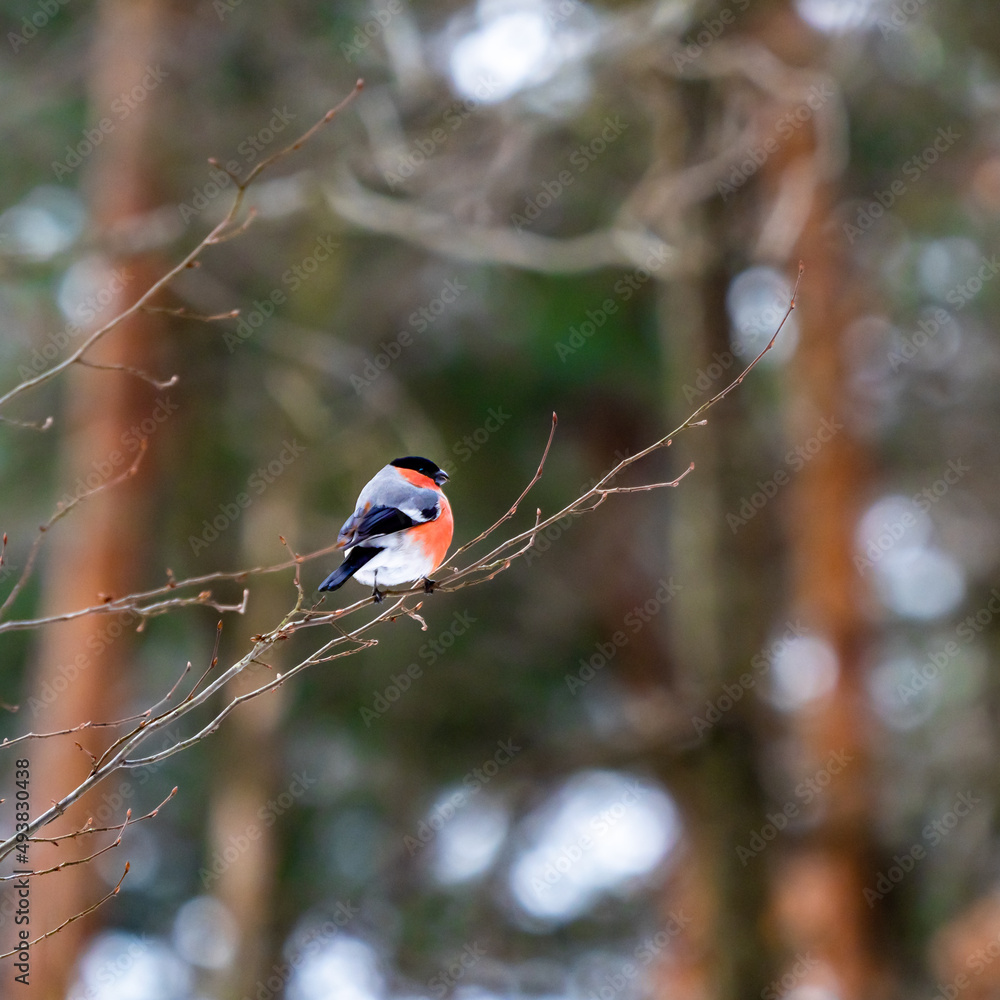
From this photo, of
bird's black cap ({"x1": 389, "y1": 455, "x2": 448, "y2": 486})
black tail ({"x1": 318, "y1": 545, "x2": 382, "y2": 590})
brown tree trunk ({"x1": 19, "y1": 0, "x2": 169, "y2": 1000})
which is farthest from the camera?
brown tree trunk ({"x1": 19, "y1": 0, "x2": 169, "y2": 1000})

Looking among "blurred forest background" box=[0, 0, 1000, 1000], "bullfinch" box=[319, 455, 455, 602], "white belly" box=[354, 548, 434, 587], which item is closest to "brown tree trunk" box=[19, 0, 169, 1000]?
"blurred forest background" box=[0, 0, 1000, 1000]

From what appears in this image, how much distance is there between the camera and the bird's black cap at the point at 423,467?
3014 millimetres

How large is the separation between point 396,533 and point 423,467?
0.37 meters

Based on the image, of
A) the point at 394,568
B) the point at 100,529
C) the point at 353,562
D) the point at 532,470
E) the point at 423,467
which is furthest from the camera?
the point at 532,470

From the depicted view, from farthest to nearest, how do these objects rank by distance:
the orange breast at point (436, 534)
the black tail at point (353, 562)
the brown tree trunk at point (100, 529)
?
the brown tree trunk at point (100, 529)
the orange breast at point (436, 534)
the black tail at point (353, 562)

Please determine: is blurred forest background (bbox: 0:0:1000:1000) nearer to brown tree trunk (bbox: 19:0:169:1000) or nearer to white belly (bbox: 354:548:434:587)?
brown tree trunk (bbox: 19:0:169:1000)

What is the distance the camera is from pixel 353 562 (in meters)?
2.69

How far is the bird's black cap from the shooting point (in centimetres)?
301

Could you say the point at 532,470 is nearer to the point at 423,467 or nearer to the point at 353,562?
the point at 423,467

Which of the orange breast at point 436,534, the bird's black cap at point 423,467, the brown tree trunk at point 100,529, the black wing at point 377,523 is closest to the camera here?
the black wing at point 377,523

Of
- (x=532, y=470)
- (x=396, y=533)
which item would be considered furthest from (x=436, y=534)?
(x=532, y=470)

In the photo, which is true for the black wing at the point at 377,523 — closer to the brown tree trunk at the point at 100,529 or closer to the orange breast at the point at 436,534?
the orange breast at the point at 436,534

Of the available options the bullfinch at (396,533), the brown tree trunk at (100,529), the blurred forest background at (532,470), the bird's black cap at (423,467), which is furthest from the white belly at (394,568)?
the brown tree trunk at (100,529)

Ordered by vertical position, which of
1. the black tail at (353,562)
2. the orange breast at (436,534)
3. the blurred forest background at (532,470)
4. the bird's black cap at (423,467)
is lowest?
the black tail at (353,562)
